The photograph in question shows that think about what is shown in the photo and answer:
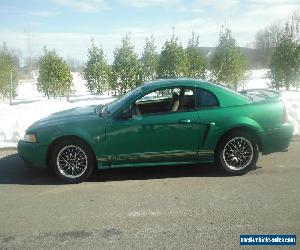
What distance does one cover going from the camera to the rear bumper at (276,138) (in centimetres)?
568

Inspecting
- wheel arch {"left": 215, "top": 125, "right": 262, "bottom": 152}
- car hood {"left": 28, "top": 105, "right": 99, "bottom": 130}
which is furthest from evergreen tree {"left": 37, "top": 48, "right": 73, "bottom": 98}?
wheel arch {"left": 215, "top": 125, "right": 262, "bottom": 152}

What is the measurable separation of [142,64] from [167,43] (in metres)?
1.48

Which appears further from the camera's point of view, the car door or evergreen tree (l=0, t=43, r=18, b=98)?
evergreen tree (l=0, t=43, r=18, b=98)


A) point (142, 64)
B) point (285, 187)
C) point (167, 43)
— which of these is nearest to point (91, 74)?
point (142, 64)

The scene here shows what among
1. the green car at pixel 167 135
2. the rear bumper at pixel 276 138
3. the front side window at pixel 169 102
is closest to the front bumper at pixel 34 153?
the green car at pixel 167 135

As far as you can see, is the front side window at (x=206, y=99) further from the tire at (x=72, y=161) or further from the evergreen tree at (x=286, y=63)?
the evergreen tree at (x=286, y=63)

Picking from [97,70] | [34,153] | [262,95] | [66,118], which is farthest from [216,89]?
[97,70]

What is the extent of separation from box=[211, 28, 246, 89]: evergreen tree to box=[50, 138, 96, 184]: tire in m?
10.8

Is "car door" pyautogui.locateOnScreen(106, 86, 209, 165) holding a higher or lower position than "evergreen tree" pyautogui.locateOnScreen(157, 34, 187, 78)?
lower

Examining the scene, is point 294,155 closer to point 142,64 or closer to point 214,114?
point 214,114

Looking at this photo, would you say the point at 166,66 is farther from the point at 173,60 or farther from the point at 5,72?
the point at 5,72

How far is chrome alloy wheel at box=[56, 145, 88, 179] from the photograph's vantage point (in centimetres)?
559

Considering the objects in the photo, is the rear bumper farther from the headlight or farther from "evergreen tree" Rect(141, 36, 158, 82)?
"evergreen tree" Rect(141, 36, 158, 82)

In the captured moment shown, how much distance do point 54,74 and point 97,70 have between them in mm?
1872
